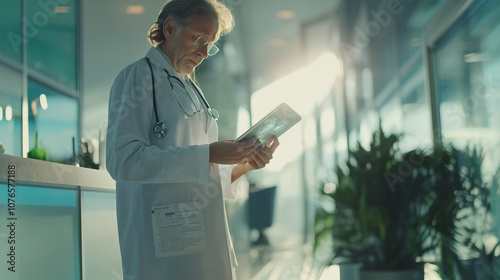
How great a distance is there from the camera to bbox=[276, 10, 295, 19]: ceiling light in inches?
183

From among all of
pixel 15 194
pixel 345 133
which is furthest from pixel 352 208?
pixel 15 194

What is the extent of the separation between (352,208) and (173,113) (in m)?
2.46

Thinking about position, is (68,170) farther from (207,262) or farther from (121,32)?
(121,32)

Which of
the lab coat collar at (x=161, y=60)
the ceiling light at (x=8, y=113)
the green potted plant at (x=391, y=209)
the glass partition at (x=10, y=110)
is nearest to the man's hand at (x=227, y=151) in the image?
the lab coat collar at (x=161, y=60)

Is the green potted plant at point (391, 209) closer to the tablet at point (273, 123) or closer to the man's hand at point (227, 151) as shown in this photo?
the tablet at point (273, 123)

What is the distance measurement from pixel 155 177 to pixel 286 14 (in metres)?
3.85

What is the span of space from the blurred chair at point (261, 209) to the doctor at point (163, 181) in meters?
3.20

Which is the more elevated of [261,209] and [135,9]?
[135,9]

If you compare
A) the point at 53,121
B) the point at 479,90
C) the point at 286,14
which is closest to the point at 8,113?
the point at 53,121

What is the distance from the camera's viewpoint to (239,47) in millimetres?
4621

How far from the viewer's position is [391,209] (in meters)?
3.30

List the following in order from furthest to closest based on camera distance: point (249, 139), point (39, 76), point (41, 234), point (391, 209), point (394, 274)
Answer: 1. point (391, 209)
2. point (394, 274)
3. point (39, 76)
4. point (41, 234)
5. point (249, 139)

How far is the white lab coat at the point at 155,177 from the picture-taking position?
1.07 m

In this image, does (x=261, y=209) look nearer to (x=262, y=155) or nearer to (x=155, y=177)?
(x=262, y=155)
